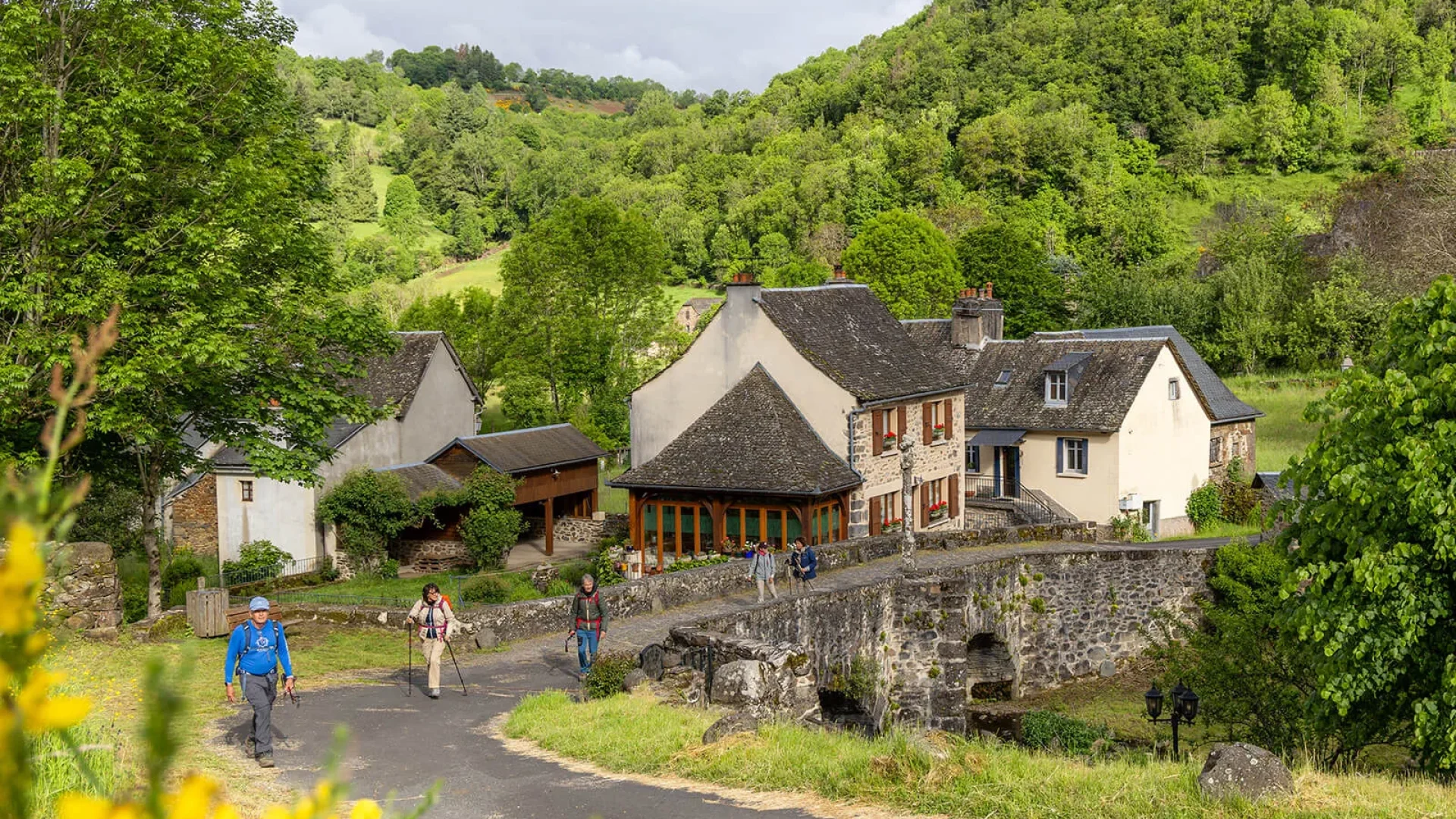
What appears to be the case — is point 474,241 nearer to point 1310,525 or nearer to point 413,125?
point 413,125

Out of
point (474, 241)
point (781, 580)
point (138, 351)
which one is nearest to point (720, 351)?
point (781, 580)

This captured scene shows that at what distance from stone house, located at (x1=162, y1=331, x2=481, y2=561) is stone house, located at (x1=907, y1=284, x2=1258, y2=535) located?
723 inches

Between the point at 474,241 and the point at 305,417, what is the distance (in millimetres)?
95609

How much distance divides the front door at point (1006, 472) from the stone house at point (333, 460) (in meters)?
18.9

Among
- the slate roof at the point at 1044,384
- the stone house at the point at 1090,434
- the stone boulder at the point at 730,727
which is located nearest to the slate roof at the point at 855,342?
the slate roof at the point at 1044,384

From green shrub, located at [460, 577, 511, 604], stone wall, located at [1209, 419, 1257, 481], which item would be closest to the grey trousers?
green shrub, located at [460, 577, 511, 604]

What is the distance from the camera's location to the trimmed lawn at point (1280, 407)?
50.9 meters

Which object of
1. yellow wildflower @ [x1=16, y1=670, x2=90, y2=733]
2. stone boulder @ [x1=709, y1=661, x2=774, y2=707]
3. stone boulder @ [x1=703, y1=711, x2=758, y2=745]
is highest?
yellow wildflower @ [x1=16, y1=670, x2=90, y2=733]

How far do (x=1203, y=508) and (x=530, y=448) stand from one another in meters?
23.1

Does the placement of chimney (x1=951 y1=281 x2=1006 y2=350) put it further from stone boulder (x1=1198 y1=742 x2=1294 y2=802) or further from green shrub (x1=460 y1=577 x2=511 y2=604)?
stone boulder (x1=1198 y1=742 x2=1294 y2=802)

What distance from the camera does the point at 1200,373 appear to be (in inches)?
1983

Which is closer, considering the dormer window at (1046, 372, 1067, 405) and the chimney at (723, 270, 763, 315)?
the chimney at (723, 270, 763, 315)

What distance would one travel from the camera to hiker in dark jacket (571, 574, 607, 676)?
18703mm

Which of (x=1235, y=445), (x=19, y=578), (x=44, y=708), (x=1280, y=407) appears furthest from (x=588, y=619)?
(x=1280, y=407)
